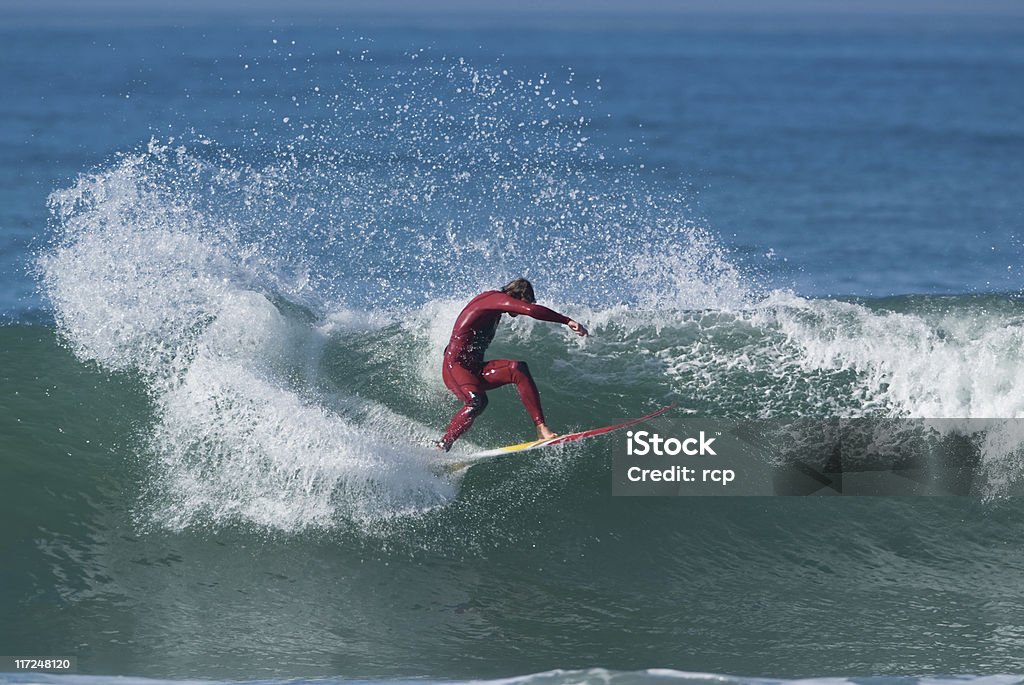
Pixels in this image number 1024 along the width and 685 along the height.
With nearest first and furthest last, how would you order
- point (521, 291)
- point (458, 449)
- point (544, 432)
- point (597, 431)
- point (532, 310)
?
point (532, 310), point (521, 291), point (544, 432), point (597, 431), point (458, 449)

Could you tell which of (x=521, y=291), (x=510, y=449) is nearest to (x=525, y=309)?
(x=521, y=291)

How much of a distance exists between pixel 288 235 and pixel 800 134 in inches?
592

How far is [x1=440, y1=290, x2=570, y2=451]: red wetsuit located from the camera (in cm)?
909

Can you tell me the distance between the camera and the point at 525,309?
8703mm

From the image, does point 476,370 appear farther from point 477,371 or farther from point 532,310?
point 532,310

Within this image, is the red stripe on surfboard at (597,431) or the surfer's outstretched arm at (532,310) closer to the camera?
the surfer's outstretched arm at (532,310)

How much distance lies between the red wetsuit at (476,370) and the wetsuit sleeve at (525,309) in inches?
4.2

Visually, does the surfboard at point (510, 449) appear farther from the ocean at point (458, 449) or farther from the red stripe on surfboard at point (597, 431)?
the ocean at point (458, 449)

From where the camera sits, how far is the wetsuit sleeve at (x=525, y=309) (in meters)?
8.66

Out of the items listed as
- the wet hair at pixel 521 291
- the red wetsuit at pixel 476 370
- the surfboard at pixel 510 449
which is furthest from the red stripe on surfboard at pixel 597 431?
the wet hair at pixel 521 291

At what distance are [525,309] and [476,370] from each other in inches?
29.7

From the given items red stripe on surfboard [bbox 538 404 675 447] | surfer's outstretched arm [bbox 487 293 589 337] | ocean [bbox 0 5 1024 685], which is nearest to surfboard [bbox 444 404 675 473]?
red stripe on surfboard [bbox 538 404 675 447]

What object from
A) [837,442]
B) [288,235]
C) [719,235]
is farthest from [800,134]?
[837,442]

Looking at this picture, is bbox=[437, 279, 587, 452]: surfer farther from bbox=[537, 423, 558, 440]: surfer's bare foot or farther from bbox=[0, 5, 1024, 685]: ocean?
bbox=[0, 5, 1024, 685]: ocean
